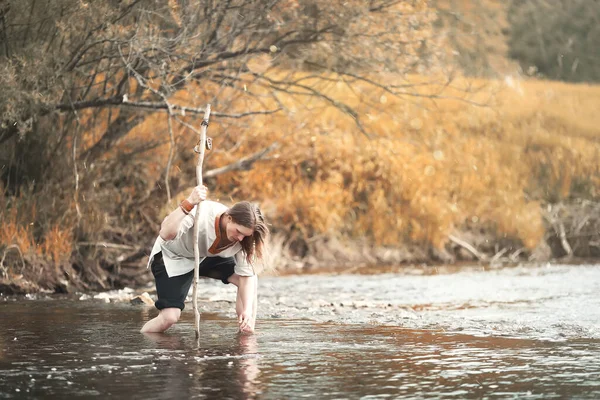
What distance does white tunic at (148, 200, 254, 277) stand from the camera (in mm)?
7711

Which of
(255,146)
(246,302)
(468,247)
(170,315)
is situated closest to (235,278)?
(246,302)

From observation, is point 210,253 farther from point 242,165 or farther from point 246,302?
point 242,165

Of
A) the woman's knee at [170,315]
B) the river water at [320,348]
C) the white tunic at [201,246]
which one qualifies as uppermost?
the white tunic at [201,246]

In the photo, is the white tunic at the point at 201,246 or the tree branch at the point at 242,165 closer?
the white tunic at the point at 201,246

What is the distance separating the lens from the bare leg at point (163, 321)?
8008 mm

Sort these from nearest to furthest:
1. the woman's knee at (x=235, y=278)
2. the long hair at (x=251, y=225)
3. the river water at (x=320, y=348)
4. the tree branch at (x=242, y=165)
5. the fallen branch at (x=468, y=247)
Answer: the river water at (x=320, y=348) < the long hair at (x=251, y=225) < the woman's knee at (x=235, y=278) < the tree branch at (x=242, y=165) < the fallen branch at (x=468, y=247)

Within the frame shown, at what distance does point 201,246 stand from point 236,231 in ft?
1.40

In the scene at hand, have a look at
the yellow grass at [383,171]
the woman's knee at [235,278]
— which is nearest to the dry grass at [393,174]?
the yellow grass at [383,171]

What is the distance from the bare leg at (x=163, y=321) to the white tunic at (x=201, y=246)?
28 cm

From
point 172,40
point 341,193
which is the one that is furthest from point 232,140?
point 172,40

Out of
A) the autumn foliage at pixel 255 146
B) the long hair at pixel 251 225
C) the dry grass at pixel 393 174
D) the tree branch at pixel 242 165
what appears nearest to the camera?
the long hair at pixel 251 225

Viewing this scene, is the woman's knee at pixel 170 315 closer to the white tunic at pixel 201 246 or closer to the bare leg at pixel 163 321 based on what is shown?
the bare leg at pixel 163 321

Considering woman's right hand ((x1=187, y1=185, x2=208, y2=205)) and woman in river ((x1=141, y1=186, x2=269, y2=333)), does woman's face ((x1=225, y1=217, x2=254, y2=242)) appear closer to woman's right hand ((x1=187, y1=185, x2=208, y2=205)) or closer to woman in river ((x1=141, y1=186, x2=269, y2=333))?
woman in river ((x1=141, y1=186, x2=269, y2=333))

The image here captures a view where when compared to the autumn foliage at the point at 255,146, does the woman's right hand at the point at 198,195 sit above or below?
below
